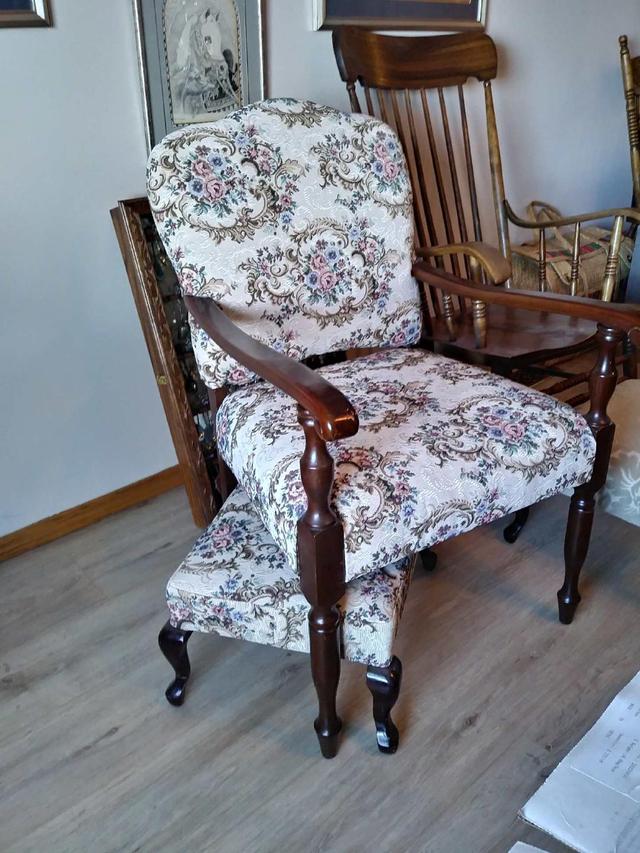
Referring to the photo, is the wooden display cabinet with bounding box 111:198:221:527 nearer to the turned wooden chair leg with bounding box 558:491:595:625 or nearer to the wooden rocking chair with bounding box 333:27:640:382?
the wooden rocking chair with bounding box 333:27:640:382

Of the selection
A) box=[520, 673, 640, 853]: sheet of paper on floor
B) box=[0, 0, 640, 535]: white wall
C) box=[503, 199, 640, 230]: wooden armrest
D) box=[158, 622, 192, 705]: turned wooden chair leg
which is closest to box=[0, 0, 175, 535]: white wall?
box=[0, 0, 640, 535]: white wall

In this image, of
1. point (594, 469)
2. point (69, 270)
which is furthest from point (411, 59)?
point (594, 469)

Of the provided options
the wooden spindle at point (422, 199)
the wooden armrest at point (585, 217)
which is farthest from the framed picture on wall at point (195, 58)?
the wooden armrest at point (585, 217)

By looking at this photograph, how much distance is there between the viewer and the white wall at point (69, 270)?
1.39 metres

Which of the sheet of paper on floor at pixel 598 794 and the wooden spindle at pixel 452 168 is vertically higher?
the wooden spindle at pixel 452 168

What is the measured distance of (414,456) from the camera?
1.07 m

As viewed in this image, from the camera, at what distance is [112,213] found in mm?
1537

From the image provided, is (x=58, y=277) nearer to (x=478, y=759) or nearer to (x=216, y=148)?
(x=216, y=148)

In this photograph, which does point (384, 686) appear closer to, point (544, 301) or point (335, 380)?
point (335, 380)

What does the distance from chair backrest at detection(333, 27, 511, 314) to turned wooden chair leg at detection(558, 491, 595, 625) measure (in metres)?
0.74

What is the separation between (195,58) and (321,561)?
114cm

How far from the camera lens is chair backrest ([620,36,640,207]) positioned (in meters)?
2.11

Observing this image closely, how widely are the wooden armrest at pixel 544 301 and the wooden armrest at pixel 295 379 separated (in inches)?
18.6

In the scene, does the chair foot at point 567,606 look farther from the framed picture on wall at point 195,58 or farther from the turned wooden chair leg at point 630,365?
the framed picture on wall at point 195,58
